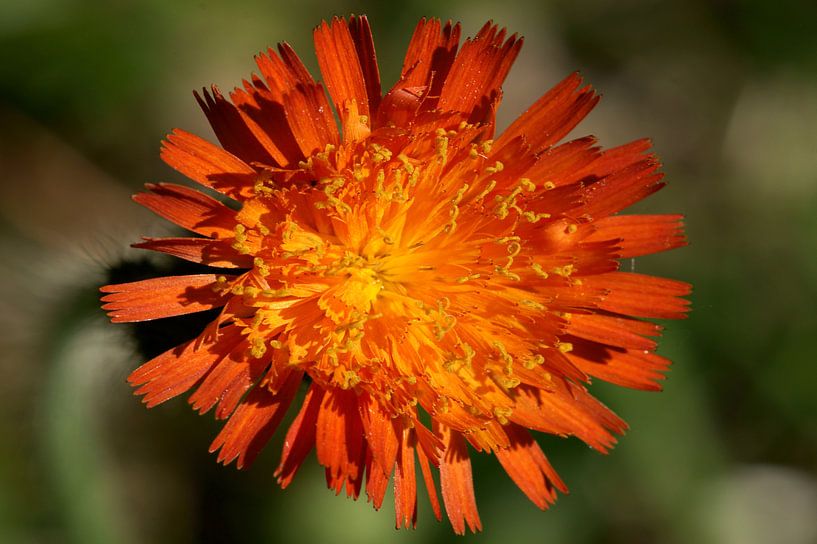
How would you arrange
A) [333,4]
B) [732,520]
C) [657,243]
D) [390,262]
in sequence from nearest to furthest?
1. [390,262]
2. [657,243]
3. [333,4]
4. [732,520]

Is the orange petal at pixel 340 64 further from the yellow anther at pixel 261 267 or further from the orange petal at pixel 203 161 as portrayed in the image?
the yellow anther at pixel 261 267

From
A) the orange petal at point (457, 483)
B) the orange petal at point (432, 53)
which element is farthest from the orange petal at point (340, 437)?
the orange petal at point (432, 53)

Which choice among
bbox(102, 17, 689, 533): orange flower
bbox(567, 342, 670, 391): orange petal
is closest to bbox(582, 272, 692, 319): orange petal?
bbox(102, 17, 689, 533): orange flower

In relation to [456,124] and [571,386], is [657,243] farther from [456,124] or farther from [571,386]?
[456,124]

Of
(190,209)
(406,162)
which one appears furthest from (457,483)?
(190,209)

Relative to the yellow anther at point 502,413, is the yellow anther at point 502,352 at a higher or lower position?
higher

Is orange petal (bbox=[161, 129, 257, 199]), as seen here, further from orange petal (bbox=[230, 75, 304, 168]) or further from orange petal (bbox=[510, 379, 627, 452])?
orange petal (bbox=[510, 379, 627, 452])

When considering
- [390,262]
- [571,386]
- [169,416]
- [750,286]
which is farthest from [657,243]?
[169,416]
